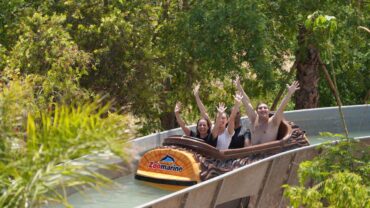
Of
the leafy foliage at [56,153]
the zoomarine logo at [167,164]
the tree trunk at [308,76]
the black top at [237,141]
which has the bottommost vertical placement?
the tree trunk at [308,76]

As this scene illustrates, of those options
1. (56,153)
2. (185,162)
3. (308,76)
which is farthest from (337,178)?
(308,76)

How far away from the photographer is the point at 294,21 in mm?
16062

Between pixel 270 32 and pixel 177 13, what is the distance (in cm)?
190

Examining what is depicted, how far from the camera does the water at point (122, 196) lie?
8719 mm

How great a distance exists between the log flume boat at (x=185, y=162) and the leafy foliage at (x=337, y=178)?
1216 mm

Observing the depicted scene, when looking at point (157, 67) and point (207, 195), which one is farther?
point (157, 67)

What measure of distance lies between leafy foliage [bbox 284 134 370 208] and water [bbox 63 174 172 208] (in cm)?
168

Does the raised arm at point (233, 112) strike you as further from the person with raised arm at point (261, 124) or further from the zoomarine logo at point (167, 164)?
the zoomarine logo at point (167, 164)

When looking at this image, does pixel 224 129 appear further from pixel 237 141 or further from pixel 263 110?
pixel 263 110

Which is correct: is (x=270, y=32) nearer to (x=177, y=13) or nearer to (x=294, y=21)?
(x=294, y=21)

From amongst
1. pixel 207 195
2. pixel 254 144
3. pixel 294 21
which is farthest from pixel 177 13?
pixel 207 195

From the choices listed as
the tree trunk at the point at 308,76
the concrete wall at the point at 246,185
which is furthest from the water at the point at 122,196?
the tree trunk at the point at 308,76

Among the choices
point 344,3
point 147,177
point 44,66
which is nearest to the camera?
point 147,177

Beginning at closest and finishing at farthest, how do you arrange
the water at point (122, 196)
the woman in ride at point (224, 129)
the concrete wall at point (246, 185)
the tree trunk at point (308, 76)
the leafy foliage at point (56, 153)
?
the leafy foliage at point (56, 153)
the concrete wall at point (246, 185)
the water at point (122, 196)
the woman in ride at point (224, 129)
the tree trunk at point (308, 76)
